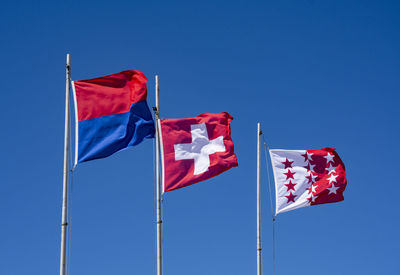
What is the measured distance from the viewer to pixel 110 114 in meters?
40.2

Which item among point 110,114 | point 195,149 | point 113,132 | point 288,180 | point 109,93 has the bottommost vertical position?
point 288,180

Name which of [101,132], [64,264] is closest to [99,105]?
[101,132]

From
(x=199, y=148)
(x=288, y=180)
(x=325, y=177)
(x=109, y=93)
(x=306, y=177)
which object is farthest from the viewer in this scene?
(x=325, y=177)

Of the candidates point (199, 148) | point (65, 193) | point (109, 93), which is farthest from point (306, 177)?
point (65, 193)

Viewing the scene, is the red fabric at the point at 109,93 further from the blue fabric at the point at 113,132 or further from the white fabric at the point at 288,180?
the white fabric at the point at 288,180

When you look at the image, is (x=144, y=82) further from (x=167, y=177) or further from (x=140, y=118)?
(x=167, y=177)

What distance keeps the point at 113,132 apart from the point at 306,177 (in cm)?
1245

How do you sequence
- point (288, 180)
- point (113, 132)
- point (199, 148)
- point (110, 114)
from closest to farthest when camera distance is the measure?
1. point (113, 132)
2. point (110, 114)
3. point (199, 148)
4. point (288, 180)

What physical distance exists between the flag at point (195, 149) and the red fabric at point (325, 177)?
A: 6122mm

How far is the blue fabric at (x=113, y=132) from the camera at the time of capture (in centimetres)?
3897

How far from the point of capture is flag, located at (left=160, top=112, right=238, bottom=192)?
1629 inches

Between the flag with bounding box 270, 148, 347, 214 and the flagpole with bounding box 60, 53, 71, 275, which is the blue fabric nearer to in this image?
the flagpole with bounding box 60, 53, 71, 275

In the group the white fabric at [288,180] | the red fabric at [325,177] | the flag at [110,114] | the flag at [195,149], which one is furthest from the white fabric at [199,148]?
the red fabric at [325,177]

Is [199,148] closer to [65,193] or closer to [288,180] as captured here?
[288,180]
